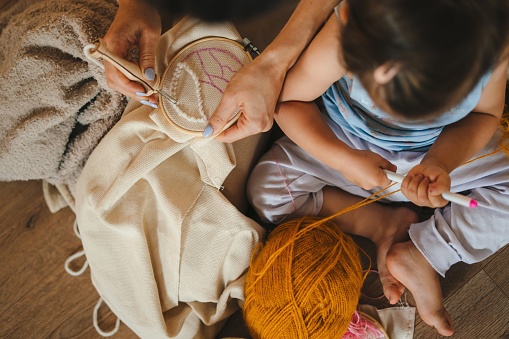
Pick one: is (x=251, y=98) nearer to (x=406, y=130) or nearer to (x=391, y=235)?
(x=406, y=130)

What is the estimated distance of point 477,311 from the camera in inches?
36.2

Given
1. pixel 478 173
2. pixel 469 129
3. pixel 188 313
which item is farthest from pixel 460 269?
pixel 188 313

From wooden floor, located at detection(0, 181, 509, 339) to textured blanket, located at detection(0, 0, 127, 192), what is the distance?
0.16 m

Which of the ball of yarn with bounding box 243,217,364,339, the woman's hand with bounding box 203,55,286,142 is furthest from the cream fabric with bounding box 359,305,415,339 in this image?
the woman's hand with bounding box 203,55,286,142

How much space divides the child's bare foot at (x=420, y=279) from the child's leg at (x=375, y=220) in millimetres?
55

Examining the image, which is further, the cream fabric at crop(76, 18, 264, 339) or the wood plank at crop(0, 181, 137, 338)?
the wood plank at crop(0, 181, 137, 338)

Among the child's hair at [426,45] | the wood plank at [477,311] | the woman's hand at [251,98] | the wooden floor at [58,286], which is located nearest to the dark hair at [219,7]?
the child's hair at [426,45]

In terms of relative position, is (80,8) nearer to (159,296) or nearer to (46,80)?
(46,80)

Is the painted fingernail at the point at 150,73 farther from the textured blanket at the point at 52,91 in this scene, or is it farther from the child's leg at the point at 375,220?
the child's leg at the point at 375,220

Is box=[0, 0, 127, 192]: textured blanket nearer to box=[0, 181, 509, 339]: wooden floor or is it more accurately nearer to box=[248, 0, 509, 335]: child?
box=[0, 181, 509, 339]: wooden floor

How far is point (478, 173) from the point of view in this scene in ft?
2.62

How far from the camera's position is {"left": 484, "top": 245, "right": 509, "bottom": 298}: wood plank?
36.6 inches

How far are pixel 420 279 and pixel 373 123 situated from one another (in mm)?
367

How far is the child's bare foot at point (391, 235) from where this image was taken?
0.88 metres
